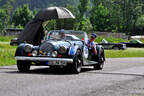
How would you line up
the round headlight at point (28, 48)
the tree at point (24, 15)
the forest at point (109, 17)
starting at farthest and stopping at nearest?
the tree at point (24, 15) < the forest at point (109, 17) < the round headlight at point (28, 48)

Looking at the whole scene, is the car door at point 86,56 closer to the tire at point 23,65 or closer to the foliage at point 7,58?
the tire at point 23,65

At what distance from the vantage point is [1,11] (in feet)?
488

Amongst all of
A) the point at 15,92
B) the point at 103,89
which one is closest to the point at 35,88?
the point at 15,92

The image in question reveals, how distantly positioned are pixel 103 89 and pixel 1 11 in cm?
14442

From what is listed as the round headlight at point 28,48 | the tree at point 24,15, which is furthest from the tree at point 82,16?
the round headlight at point 28,48

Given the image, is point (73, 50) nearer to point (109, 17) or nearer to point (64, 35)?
point (64, 35)

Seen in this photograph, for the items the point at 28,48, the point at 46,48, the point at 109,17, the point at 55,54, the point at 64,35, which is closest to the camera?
the point at 55,54

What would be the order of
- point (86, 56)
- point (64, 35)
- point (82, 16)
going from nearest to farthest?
point (86, 56) < point (64, 35) < point (82, 16)

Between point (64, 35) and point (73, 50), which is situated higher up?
point (64, 35)

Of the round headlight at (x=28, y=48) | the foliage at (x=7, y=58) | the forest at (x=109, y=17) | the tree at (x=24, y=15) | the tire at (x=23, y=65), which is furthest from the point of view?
the tree at (x=24, y=15)

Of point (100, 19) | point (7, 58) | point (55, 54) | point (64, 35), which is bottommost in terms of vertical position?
point (100, 19)

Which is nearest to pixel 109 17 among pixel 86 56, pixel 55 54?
pixel 86 56

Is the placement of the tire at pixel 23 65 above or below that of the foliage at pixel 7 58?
above

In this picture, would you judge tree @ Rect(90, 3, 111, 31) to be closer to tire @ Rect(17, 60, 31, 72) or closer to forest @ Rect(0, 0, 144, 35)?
forest @ Rect(0, 0, 144, 35)
